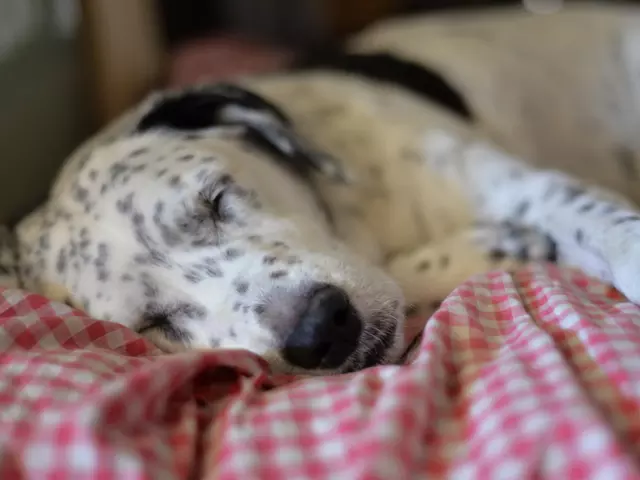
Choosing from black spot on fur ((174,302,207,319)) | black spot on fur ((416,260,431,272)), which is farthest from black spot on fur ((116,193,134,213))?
black spot on fur ((416,260,431,272))

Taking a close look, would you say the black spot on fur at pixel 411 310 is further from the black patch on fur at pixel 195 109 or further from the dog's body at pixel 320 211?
the black patch on fur at pixel 195 109

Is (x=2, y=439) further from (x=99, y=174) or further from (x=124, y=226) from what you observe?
(x=99, y=174)

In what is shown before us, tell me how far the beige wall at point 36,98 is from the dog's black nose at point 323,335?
91cm

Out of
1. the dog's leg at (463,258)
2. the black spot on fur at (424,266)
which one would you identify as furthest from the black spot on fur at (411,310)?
the black spot on fur at (424,266)

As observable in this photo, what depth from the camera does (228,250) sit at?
1.33m

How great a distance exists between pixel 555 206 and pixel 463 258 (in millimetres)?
203

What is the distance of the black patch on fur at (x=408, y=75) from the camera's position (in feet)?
6.50

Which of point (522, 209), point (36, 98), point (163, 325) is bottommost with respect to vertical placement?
point (163, 325)

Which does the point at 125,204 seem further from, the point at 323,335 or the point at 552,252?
the point at 552,252

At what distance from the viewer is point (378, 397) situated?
938 mm

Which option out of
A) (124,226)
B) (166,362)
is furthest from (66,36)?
(166,362)

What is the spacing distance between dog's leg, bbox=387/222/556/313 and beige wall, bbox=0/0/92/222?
3.01 ft

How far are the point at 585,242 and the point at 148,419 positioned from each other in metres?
0.84

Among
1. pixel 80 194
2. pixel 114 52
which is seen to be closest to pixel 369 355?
pixel 80 194
